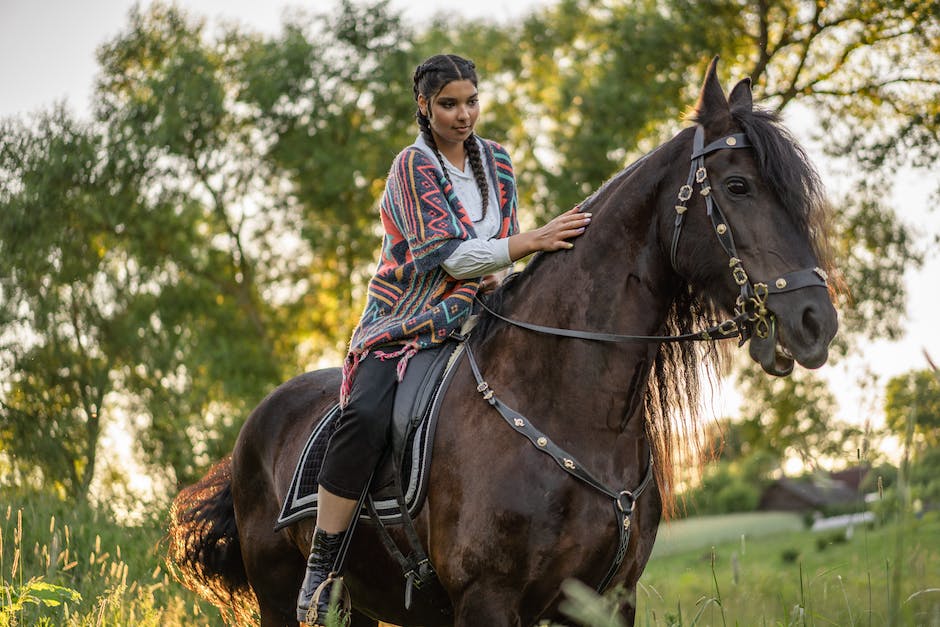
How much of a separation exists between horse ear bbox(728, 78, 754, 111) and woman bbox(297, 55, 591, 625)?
0.70 m

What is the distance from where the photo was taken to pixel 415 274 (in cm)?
425

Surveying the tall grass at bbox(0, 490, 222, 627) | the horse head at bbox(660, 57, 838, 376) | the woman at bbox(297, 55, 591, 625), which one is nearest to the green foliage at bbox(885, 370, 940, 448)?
the horse head at bbox(660, 57, 838, 376)

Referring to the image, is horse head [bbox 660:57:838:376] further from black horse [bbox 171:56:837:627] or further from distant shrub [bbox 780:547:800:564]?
distant shrub [bbox 780:547:800:564]

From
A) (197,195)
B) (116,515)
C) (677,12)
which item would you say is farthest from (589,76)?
(116,515)

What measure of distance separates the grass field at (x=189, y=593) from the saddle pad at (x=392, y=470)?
34.7 inches

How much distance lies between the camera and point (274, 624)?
5477mm

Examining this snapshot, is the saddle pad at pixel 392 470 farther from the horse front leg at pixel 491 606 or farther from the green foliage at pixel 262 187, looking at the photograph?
the green foliage at pixel 262 187

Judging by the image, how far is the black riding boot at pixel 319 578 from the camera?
4.22 m

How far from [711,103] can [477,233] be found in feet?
3.67

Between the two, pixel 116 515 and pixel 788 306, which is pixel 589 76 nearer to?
pixel 116 515

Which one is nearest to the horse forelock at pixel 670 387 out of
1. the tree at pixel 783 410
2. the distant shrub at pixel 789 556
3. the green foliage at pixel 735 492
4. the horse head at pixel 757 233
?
the horse head at pixel 757 233

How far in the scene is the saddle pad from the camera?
13.0 feet

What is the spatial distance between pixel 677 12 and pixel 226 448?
12.8m

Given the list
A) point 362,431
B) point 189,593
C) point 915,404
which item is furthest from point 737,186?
point 189,593
